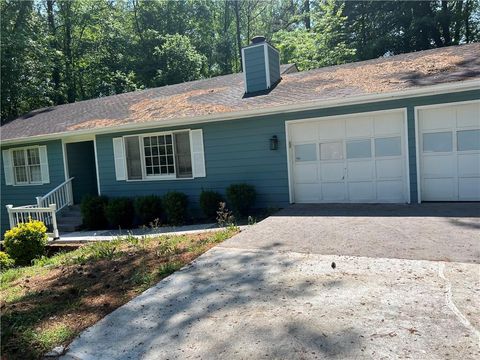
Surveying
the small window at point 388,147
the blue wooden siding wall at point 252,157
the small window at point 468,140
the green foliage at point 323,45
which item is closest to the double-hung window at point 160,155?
the blue wooden siding wall at point 252,157

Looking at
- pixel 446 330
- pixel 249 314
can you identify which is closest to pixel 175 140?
pixel 249 314

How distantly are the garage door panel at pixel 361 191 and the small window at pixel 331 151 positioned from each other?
0.72 m

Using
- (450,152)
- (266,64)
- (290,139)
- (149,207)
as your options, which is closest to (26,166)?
(149,207)

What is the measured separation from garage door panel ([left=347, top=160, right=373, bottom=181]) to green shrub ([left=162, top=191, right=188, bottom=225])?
4.21 meters

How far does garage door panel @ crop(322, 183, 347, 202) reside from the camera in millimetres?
9305

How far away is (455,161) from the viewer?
8242 mm

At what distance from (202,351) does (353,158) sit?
6871 mm

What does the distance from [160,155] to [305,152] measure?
412cm

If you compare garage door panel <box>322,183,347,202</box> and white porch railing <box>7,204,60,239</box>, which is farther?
white porch railing <box>7,204,60,239</box>

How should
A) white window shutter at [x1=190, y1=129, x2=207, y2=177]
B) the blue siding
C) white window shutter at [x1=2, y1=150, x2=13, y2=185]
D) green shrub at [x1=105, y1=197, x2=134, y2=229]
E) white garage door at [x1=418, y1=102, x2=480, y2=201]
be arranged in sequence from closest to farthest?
white garage door at [x1=418, y1=102, x2=480, y2=201] → white window shutter at [x1=190, y1=129, x2=207, y2=177] → green shrub at [x1=105, y1=197, x2=134, y2=229] → the blue siding → white window shutter at [x1=2, y1=150, x2=13, y2=185]

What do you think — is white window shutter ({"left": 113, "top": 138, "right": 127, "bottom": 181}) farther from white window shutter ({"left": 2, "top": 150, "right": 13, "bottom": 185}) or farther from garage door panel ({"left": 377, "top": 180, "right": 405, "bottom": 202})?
garage door panel ({"left": 377, "top": 180, "right": 405, "bottom": 202})

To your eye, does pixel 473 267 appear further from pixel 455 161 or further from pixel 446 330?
pixel 455 161

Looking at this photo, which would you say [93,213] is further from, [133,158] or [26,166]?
[26,166]

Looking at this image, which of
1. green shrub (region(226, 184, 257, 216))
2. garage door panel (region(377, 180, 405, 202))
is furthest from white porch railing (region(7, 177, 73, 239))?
garage door panel (region(377, 180, 405, 202))
